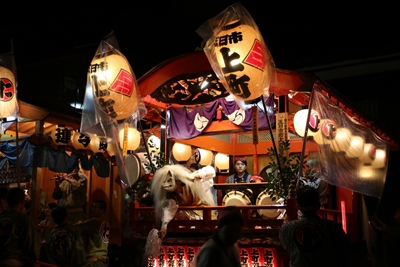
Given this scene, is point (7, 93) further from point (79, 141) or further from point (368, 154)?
point (368, 154)

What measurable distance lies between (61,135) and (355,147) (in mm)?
9209

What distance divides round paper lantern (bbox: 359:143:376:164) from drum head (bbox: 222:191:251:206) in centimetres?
307

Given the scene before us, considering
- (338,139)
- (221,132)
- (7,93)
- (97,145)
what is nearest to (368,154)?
(338,139)

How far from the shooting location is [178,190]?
9531 millimetres

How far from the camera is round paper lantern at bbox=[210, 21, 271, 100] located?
309 inches

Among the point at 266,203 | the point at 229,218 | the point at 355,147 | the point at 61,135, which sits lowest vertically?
the point at 266,203

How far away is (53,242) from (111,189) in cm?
1001

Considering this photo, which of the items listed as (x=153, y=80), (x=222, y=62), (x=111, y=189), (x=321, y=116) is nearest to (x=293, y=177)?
(x=321, y=116)

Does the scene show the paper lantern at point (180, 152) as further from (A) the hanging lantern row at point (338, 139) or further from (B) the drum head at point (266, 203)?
(A) the hanging lantern row at point (338, 139)

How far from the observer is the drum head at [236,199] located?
34.0 feet

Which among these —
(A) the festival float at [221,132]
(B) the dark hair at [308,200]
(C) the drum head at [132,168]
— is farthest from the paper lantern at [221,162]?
(B) the dark hair at [308,200]

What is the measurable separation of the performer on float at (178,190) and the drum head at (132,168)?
2.99 ft

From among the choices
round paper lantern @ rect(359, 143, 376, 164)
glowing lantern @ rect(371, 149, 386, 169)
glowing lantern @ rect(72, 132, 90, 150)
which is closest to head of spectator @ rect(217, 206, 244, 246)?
round paper lantern @ rect(359, 143, 376, 164)

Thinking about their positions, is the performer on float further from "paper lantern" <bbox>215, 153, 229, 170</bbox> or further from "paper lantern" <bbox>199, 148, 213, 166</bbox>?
"paper lantern" <bbox>215, 153, 229, 170</bbox>
